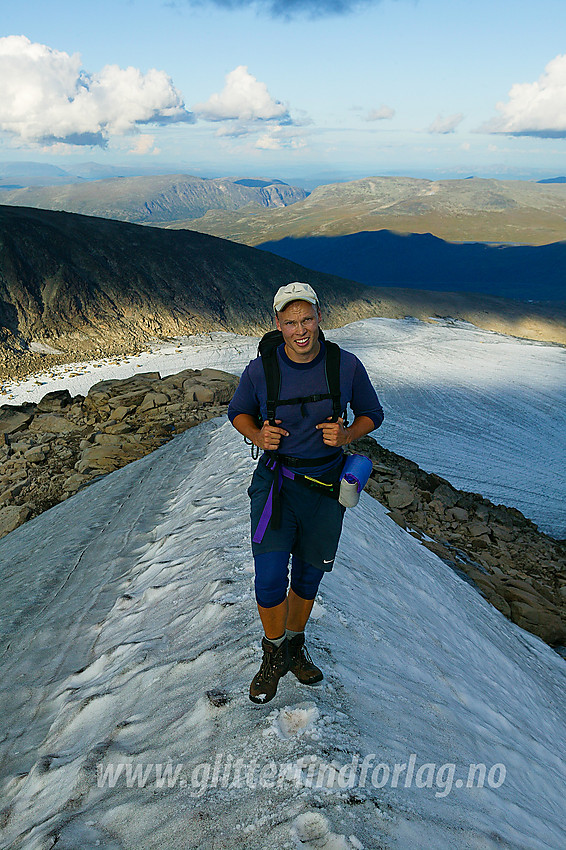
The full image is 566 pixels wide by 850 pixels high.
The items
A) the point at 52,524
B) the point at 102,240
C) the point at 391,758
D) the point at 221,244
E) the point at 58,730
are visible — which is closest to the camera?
the point at 391,758

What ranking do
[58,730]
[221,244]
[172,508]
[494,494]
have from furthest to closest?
1. [221,244]
2. [494,494]
3. [172,508]
4. [58,730]

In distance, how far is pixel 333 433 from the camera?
3414mm

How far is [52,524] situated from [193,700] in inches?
276

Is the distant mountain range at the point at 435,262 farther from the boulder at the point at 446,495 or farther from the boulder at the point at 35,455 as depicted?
the boulder at the point at 35,455

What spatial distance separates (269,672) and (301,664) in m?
0.29

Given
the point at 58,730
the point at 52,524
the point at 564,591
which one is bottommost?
the point at 564,591

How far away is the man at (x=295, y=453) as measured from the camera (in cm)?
345

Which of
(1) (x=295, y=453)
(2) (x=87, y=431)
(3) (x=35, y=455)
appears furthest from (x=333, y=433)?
(2) (x=87, y=431)

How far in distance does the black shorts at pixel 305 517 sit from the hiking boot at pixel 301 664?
25.6 inches

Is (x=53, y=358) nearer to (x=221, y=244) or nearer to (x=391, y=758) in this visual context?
(x=221, y=244)

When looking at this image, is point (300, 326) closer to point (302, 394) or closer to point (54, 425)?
point (302, 394)

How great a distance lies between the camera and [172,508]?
9.12 metres

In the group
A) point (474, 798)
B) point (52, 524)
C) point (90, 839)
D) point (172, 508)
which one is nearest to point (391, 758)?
point (474, 798)

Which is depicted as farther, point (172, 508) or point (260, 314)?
point (260, 314)
